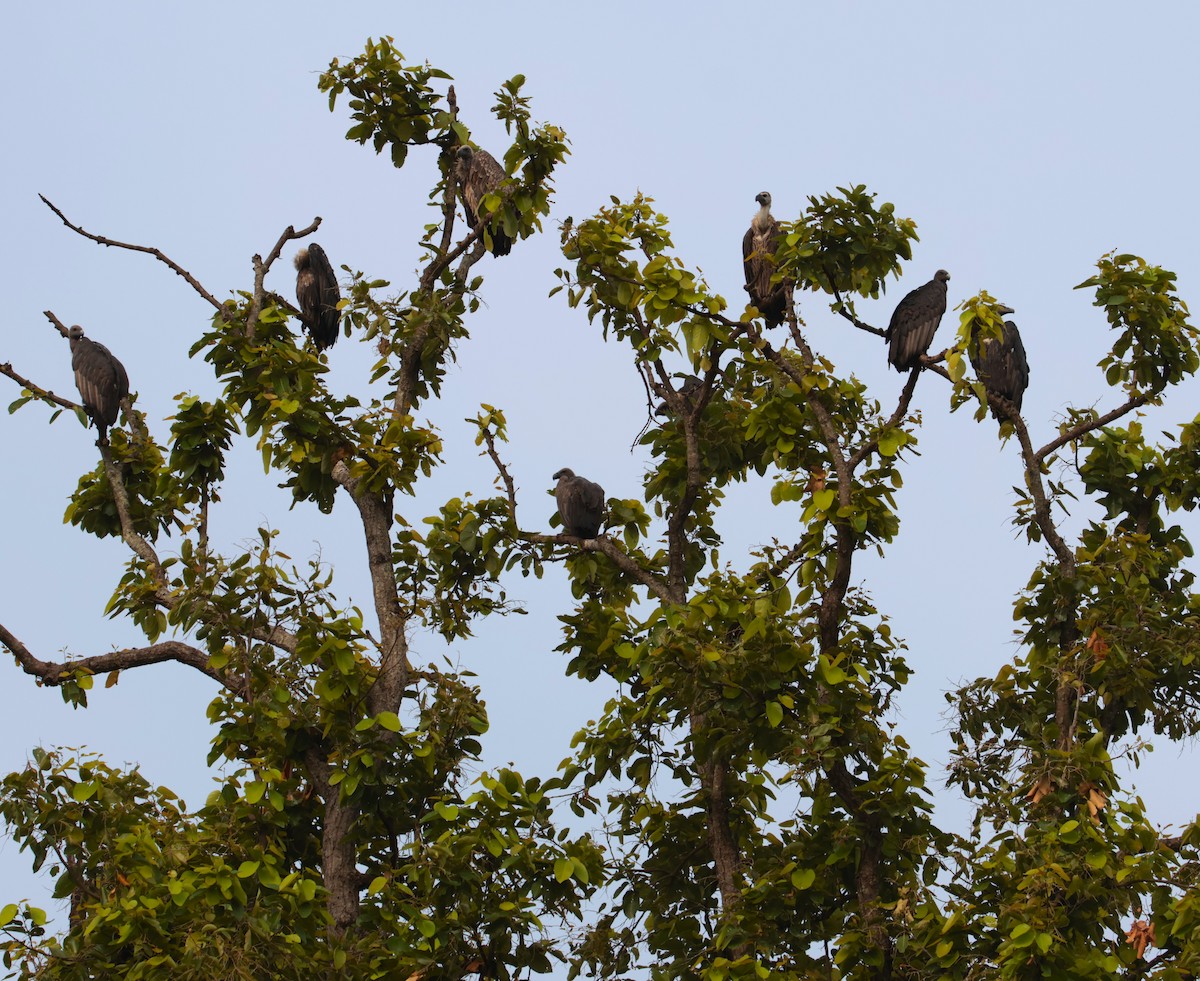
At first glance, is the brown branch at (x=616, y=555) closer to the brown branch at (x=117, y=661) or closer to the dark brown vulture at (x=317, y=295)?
the brown branch at (x=117, y=661)

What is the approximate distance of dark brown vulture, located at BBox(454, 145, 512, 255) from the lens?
1242 cm

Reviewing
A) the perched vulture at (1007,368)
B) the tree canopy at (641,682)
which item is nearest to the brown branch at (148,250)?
the tree canopy at (641,682)

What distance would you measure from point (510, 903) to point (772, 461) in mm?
3867

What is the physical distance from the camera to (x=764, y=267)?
11477 millimetres

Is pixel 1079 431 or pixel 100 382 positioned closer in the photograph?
pixel 1079 431

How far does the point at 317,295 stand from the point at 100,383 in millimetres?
3023

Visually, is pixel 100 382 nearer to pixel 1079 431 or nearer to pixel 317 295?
pixel 317 295

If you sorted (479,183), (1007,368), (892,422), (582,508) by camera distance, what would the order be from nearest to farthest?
(892,422), (582,508), (1007,368), (479,183)

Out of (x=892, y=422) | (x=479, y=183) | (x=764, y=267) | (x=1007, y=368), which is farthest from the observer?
(x=479, y=183)

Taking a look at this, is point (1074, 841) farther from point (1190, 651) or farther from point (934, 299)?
point (934, 299)

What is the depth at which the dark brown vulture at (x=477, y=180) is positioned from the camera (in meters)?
12.4

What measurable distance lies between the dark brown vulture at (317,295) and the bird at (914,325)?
573cm

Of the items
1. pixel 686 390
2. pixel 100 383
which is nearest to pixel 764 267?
pixel 686 390

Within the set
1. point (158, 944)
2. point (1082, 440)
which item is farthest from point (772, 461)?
point (158, 944)
